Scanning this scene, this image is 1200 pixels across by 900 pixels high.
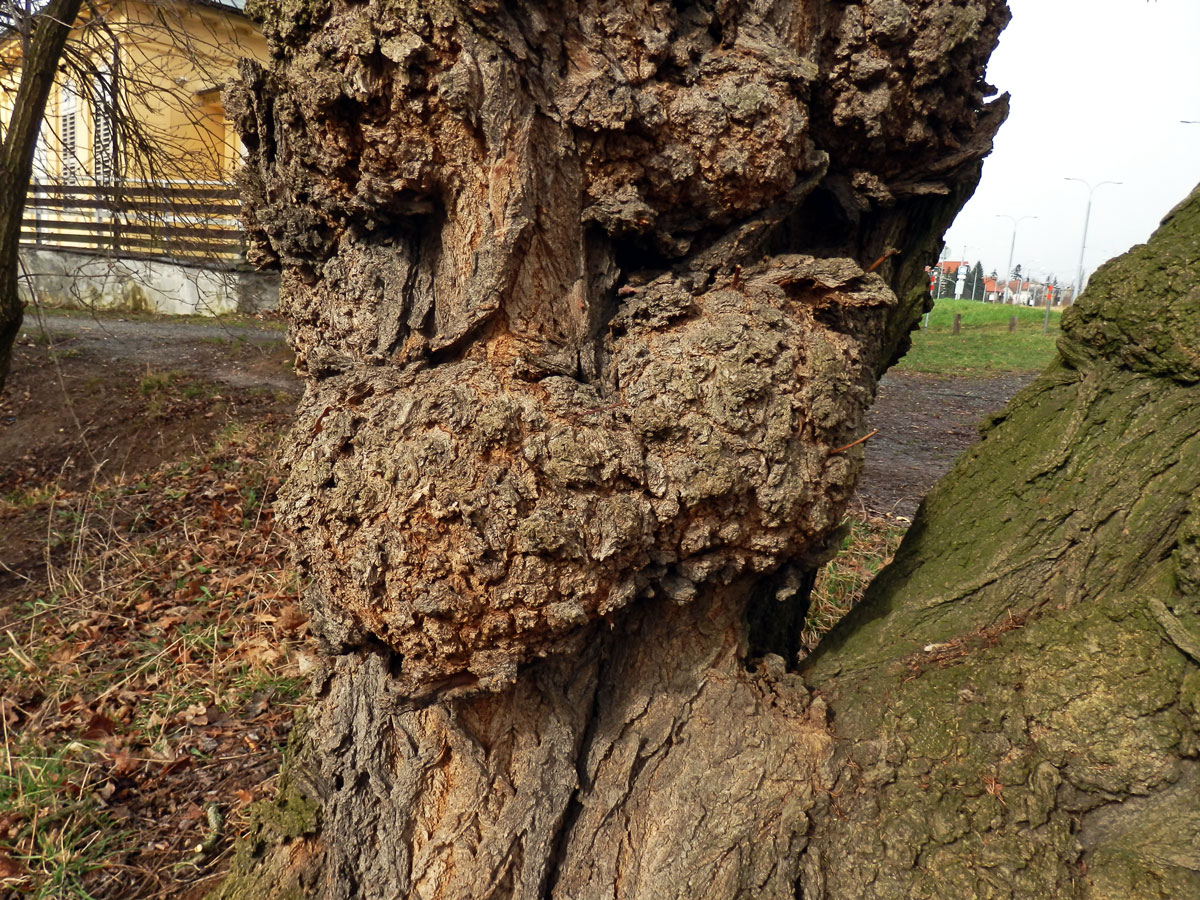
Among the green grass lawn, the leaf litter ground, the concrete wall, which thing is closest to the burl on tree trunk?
the leaf litter ground

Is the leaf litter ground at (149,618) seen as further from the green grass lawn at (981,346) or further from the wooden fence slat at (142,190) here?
the green grass lawn at (981,346)

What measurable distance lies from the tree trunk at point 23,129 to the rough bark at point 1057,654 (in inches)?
178

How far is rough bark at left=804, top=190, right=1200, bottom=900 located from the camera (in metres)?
1.52

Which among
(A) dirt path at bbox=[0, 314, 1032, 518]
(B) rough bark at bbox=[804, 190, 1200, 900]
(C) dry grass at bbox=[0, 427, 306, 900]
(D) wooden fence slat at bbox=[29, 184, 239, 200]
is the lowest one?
(C) dry grass at bbox=[0, 427, 306, 900]

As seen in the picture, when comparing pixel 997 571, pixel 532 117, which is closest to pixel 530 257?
pixel 532 117

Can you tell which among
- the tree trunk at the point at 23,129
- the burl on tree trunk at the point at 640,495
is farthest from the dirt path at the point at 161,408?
the burl on tree trunk at the point at 640,495

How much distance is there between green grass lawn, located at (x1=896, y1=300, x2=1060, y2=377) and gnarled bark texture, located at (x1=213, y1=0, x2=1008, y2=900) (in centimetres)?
1395

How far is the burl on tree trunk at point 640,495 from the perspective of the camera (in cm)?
154

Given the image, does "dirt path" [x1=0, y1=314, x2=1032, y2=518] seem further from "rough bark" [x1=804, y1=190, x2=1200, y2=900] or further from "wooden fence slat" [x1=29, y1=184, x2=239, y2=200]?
"rough bark" [x1=804, y1=190, x2=1200, y2=900]

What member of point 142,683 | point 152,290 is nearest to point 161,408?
point 142,683

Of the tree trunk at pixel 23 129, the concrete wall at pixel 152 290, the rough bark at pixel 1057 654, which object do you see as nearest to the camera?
the rough bark at pixel 1057 654

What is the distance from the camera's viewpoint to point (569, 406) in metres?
1.62

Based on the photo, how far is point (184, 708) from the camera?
10.5ft

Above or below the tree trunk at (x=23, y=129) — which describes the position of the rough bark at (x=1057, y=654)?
below
